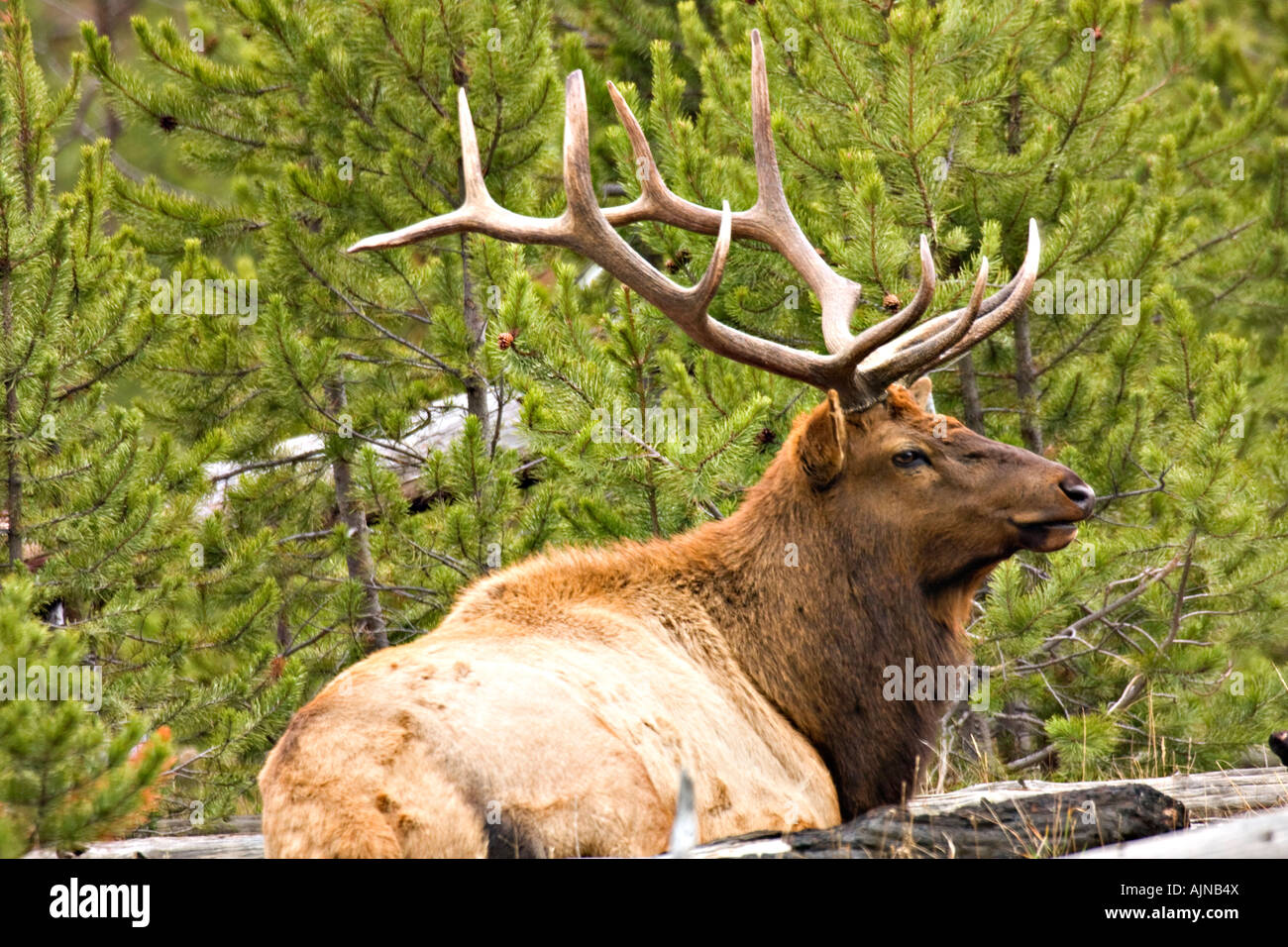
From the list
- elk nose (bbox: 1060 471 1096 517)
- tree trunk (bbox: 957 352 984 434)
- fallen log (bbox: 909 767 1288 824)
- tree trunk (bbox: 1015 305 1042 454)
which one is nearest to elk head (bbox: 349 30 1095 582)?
elk nose (bbox: 1060 471 1096 517)

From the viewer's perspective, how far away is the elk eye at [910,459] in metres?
5.35

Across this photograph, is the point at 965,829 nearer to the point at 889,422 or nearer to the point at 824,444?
the point at 824,444

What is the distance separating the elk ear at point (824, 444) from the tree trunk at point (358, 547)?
372 centimetres

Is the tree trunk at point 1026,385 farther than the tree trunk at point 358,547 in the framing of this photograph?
No

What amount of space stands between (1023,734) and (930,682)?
3339mm

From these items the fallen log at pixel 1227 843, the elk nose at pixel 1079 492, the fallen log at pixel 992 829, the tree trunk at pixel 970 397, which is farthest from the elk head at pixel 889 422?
the tree trunk at pixel 970 397

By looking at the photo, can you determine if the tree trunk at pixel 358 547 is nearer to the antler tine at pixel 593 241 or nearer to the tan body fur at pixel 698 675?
the antler tine at pixel 593 241

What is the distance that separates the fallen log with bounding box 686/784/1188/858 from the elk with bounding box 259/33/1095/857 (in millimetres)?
482

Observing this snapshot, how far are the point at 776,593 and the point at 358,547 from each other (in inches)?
159

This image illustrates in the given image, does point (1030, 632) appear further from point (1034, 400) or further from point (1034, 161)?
point (1034, 161)

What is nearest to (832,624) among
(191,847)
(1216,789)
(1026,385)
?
(1216,789)

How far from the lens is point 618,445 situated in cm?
663

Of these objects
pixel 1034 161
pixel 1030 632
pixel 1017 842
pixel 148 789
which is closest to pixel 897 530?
pixel 1017 842
